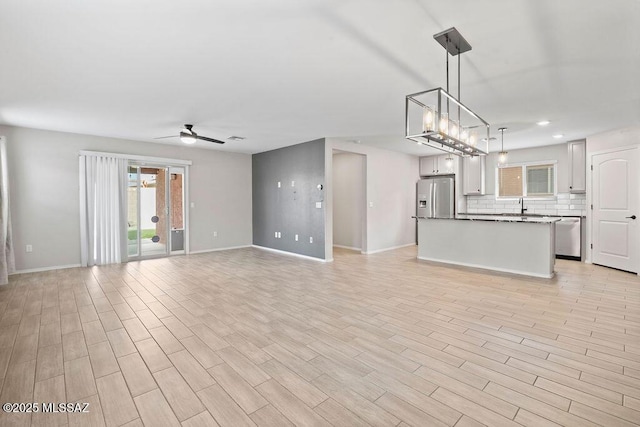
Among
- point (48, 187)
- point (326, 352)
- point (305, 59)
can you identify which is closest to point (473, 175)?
point (305, 59)

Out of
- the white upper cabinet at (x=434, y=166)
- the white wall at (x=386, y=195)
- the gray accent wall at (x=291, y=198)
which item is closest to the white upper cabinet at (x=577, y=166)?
the white upper cabinet at (x=434, y=166)

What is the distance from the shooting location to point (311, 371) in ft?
7.28

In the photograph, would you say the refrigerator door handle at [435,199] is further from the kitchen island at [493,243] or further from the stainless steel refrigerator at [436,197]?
the kitchen island at [493,243]

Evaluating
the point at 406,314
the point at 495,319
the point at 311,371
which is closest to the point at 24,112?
the point at 311,371

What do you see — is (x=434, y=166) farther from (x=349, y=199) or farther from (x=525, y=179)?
(x=349, y=199)

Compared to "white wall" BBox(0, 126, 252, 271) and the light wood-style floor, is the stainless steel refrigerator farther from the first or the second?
"white wall" BBox(0, 126, 252, 271)

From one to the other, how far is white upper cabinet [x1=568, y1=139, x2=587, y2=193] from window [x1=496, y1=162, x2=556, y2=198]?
0.47 m

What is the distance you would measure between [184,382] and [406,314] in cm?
226

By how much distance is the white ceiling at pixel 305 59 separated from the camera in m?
2.08

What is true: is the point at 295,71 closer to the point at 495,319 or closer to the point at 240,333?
the point at 240,333

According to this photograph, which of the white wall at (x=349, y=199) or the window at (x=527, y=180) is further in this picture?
the white wall at (x=349, y=199)

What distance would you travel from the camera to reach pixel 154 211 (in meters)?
6.91

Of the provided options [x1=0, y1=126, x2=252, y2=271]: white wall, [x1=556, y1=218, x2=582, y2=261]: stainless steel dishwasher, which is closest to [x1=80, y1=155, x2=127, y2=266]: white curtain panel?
[x1=0, y1=126, x2=252, y2=271]: white wall

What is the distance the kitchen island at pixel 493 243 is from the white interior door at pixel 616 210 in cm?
113
